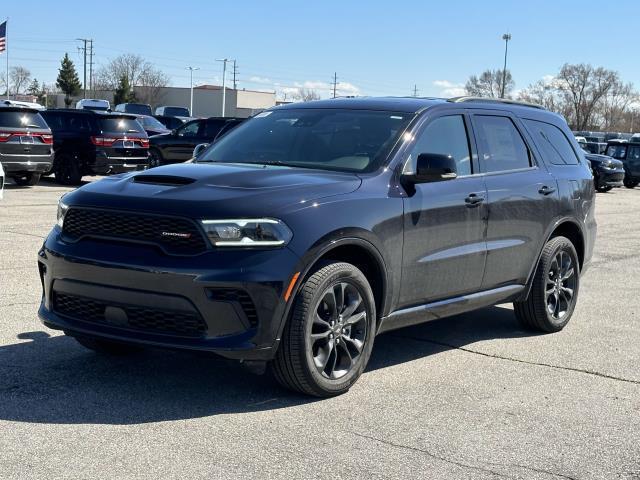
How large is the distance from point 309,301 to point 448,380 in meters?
1.32

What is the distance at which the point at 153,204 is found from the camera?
4672 mm

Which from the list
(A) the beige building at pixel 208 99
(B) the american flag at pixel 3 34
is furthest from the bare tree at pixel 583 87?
(B) the american flag at pixel 3 34

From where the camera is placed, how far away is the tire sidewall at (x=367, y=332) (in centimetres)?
475

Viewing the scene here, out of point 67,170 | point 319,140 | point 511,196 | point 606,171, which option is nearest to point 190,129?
point 67,170

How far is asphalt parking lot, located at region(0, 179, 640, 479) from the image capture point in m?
4.01

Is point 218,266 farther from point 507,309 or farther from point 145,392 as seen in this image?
point 507,309

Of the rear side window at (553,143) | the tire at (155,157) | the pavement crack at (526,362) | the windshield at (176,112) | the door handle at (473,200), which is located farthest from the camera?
the windshield at (176,112)

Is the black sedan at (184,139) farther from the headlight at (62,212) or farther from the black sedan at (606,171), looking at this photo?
the headlight at (62,212)

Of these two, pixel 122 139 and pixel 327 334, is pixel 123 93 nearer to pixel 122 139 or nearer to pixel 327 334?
pixel 122 139

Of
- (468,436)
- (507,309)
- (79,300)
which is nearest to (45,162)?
(507,309)

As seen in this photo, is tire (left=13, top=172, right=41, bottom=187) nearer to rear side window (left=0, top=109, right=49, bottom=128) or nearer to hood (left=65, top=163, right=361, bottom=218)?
rear side window (left=0, top=109, right=49, bottom=128)

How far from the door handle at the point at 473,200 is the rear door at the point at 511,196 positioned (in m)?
0.12

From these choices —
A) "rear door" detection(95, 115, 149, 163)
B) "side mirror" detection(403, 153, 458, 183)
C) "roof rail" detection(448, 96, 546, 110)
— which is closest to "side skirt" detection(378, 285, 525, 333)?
"side mirror" detection(403, 153, 458, 183)

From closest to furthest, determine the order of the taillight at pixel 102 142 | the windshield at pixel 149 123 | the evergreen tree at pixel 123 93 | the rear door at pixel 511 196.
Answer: the rear door at pixel 511 196
the taillight at pixel 102 142
the windshield at pixel 149 123
the evergreen tree at pixel 123 93
